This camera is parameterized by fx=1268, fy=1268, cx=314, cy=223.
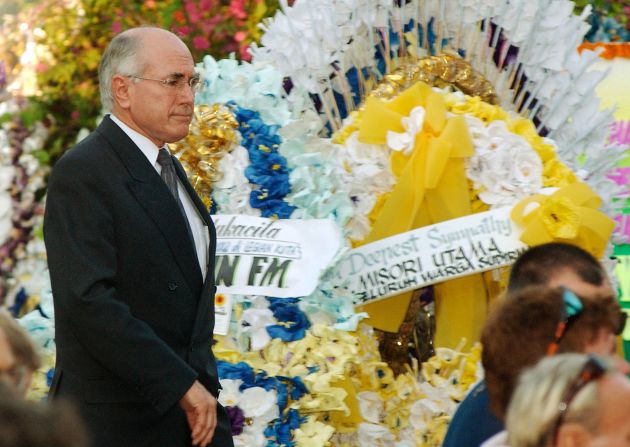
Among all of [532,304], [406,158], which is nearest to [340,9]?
[406,158]

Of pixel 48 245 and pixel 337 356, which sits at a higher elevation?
pixel 48 245

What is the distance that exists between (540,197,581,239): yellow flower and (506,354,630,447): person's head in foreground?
76.8 inches

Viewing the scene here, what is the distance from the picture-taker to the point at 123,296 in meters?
3.19

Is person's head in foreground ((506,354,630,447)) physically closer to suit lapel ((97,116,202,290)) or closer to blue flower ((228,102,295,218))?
suit lapel ((97,116,202,290))

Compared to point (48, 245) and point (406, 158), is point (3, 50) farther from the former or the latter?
point (48, 245)

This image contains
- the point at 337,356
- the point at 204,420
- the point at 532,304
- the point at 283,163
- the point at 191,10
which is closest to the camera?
the point at 532,304

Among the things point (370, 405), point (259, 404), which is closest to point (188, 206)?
point (259, 404)

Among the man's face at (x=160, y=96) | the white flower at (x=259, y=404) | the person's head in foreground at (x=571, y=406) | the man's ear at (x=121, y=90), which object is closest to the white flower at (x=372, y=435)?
the white flower at (x=259, y=404)

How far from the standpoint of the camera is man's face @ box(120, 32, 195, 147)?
3387mm

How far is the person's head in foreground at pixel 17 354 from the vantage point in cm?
230

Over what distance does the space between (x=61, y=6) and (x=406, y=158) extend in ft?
12.3

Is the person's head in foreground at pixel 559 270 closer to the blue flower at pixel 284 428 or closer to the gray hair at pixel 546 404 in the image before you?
the gray hair at pixel 546 404

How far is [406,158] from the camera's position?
4.32 meters

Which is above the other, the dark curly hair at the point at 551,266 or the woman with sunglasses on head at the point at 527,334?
the woman with sunglasses on head at the point at 527,334
